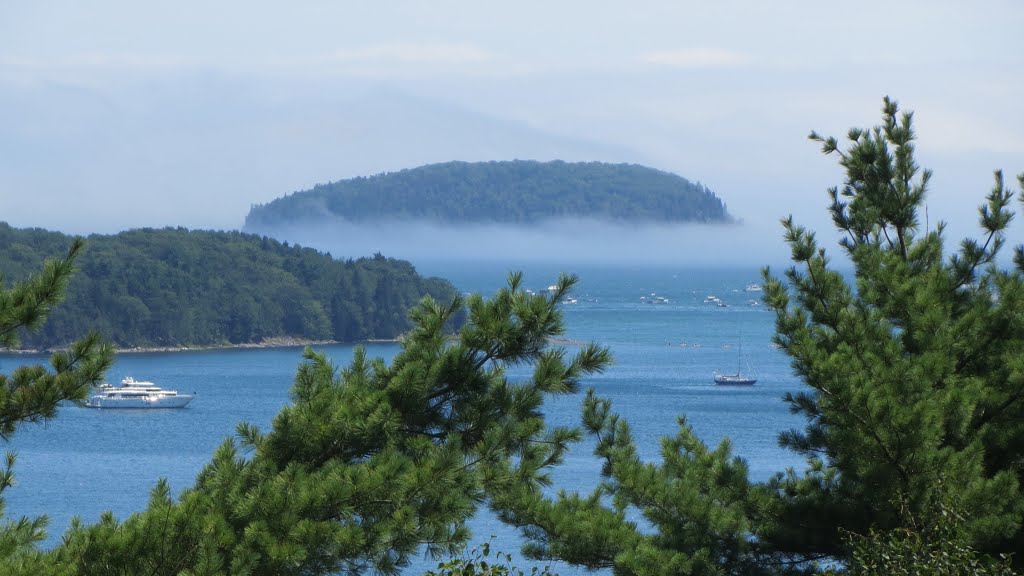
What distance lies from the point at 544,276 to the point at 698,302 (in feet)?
122

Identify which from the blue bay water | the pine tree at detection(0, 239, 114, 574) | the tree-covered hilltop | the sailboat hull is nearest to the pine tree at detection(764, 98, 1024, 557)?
the blue bay water

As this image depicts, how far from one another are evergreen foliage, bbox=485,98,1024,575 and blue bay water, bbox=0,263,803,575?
1.29 metres

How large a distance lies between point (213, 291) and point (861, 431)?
287 ft

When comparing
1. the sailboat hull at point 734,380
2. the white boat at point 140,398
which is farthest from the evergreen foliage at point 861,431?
the sailboat hull at point 734,380

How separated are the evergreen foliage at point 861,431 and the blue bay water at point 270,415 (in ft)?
4.23

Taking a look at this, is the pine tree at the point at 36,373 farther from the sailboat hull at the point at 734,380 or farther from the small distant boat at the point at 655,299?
the small distant boat at the point at 655,299

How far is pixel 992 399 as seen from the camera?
8.88 m

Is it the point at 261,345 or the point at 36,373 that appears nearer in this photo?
the point at 36,373

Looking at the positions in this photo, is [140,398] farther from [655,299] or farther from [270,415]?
[655,299]

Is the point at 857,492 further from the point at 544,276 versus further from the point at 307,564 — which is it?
the point at 544,276

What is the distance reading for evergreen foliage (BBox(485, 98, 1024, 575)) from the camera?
26.2 feet

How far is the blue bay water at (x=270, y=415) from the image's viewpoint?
35.0 m

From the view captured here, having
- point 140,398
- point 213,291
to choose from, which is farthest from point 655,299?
point 140,398

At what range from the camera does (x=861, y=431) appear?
7.98 metres
